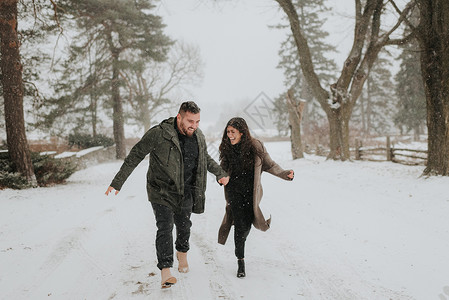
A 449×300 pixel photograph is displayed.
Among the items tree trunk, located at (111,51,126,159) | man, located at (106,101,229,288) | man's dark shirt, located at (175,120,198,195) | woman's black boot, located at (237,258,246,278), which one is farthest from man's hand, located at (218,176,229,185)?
tree trunk, located at (111,51,126,159)

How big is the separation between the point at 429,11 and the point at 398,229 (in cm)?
640

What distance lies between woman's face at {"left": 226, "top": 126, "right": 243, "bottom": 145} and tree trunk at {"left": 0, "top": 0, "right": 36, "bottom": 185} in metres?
9.01

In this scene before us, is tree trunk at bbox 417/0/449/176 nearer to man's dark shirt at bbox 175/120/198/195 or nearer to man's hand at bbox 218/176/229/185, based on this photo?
man's hand at bbox 218/176/229/185

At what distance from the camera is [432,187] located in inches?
308

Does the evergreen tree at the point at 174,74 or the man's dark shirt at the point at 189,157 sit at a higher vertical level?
the evergreen tree at the point at 174,74

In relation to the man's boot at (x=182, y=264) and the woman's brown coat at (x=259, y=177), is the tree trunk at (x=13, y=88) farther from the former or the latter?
the woman's brown coat at (x=259, y=177)

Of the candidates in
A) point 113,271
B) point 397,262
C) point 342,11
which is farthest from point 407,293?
point 342,11

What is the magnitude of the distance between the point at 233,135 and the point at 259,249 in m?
2.00

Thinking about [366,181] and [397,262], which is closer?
[397,262]

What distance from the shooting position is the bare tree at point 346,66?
13.8 m

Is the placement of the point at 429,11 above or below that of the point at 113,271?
above

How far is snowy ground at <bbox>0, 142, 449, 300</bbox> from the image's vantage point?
3.57m

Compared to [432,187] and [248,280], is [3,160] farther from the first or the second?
[432,187]

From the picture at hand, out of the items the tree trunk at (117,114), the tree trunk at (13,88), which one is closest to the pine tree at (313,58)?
the tree trunk at (117,114)
